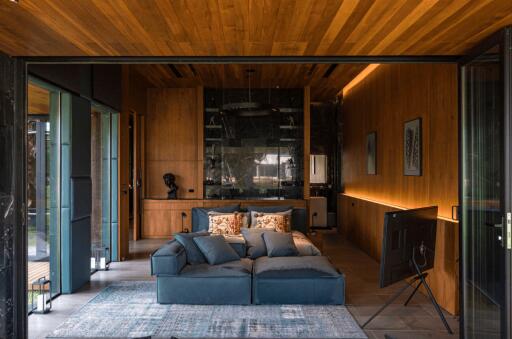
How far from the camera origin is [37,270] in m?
4.75

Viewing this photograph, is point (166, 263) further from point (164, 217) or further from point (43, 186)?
point (164, 217)

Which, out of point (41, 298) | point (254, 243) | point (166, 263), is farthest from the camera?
point (254, 243)

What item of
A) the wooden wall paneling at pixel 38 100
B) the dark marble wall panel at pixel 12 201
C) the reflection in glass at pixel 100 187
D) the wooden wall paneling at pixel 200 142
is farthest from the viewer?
the wooden wall paneling at pixel 200 142

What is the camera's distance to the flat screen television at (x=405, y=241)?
379cm

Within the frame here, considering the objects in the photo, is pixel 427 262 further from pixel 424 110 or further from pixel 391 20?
pixel 391 20

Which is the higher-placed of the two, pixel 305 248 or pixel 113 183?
pixel 113 183

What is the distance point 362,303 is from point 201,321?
5.99 feet

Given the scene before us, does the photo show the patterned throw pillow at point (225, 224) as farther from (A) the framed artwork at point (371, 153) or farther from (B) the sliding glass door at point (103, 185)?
(A) the framed artwork at point (371, 153)

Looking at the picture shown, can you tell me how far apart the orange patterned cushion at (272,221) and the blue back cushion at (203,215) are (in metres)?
0.51

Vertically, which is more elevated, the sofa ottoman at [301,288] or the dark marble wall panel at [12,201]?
the dark marble wall panel at [12,201]

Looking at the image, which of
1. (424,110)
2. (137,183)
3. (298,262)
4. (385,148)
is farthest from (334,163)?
(298,262)

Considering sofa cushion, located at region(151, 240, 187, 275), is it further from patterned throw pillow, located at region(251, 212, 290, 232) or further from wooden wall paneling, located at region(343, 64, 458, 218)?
wooden wall paneling, located at region(343, 64, 458, 218)

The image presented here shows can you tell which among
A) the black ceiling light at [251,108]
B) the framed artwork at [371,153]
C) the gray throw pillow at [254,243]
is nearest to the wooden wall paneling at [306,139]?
the framed artwork at [371,153]

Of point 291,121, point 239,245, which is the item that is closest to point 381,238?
point 239,245
